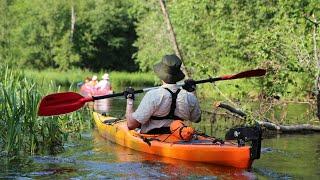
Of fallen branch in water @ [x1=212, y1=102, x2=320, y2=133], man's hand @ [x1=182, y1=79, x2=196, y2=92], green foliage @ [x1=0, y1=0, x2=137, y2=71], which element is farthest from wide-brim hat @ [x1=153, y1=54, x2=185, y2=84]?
green foliage @ [x1=0, y1=0, x2=137, y2=71]

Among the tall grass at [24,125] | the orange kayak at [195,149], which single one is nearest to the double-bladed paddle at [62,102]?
the tall grass at [24,125]

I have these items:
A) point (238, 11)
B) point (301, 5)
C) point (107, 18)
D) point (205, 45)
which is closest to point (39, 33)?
point (107, 18)

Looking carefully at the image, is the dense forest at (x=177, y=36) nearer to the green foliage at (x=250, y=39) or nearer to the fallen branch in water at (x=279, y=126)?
the green foliage at (x=250, y=39)

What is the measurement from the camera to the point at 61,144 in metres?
8.31

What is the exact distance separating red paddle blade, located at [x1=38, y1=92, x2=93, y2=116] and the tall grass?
15 cm

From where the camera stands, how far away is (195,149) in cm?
718

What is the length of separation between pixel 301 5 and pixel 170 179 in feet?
26.2

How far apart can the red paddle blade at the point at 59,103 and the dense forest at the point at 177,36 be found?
6.87 ft

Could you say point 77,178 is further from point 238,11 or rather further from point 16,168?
point 238,11

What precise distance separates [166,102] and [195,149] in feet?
2.22

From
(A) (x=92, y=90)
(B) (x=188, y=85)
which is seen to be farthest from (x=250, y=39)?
(A) (x=92, y=90)

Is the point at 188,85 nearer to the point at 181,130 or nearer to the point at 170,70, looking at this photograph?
the point at 170,70

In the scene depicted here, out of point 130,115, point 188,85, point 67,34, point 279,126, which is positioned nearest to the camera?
point 130,115

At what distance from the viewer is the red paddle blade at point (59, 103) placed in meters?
7.50
